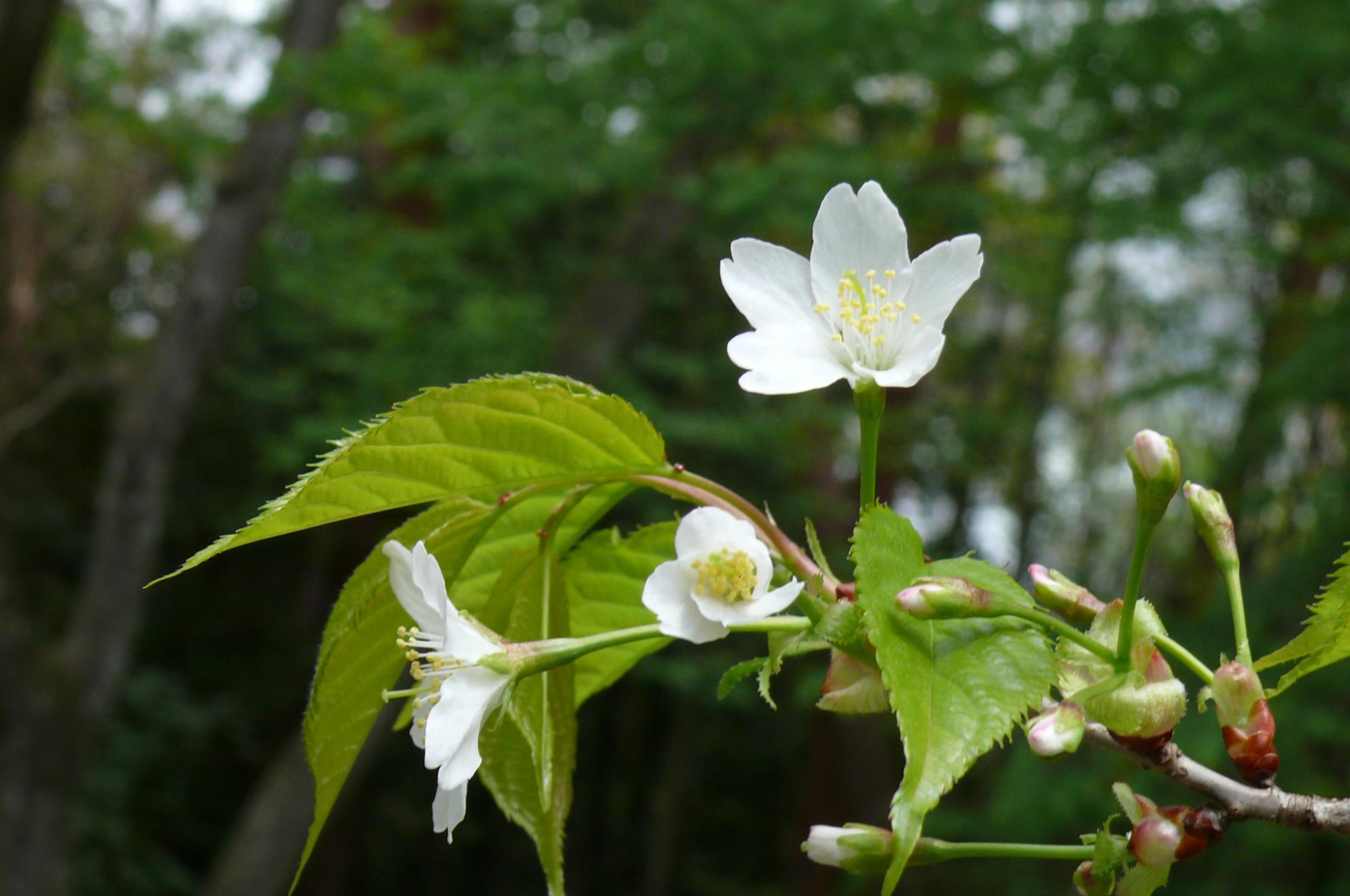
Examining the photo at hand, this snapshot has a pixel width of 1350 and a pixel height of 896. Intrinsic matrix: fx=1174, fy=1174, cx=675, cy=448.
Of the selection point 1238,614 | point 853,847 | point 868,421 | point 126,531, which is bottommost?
point 126,531

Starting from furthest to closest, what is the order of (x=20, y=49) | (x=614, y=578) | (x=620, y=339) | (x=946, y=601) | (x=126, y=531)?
(x=620, y=339), (x=126, y=531), (x=20, y=49), (x=614, y=578), (x=946, y=601)

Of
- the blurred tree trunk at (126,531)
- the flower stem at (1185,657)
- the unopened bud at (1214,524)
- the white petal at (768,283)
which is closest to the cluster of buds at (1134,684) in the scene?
the flower stem at (1185,657)

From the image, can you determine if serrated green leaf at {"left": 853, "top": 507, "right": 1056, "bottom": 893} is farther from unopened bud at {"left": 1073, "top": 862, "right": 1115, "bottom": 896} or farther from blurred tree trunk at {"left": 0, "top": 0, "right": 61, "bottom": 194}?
blurred tree trunk at {"left": 0, "top": 0, "right": 61, "bottom": 194}

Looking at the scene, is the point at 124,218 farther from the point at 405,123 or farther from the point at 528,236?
the point at 405,123

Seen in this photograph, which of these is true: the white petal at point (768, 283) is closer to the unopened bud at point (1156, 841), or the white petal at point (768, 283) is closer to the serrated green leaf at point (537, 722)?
the serrated green leaf at point (537, 722)

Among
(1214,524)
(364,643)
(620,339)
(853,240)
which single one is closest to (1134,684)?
(1214,524)

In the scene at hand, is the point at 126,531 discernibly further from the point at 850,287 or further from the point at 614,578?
the point at 850,287

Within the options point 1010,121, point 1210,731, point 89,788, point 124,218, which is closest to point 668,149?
point 1010,121
